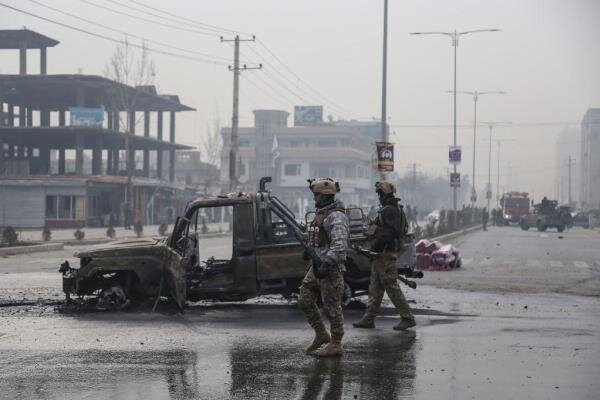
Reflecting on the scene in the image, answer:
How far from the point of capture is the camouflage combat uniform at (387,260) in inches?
408

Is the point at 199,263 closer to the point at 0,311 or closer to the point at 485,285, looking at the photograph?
the point at 0,311

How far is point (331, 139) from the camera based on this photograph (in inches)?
4454

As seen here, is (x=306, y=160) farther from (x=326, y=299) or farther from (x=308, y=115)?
(x=326, y=299)

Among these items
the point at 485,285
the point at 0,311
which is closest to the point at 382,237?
the point at 0,311

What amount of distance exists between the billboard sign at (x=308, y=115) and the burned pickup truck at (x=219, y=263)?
115641mm

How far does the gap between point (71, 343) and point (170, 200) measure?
189ft

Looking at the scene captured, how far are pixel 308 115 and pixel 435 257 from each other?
108178 millimetres

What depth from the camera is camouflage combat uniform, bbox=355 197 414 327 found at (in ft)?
34.0

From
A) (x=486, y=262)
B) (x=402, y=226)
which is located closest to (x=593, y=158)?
(x=486, y=262)

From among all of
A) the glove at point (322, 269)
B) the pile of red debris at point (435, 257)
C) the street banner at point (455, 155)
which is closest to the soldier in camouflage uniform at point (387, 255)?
the glove at point (322, 269)

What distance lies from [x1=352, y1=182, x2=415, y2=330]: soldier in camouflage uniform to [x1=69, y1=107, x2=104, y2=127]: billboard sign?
4537cm

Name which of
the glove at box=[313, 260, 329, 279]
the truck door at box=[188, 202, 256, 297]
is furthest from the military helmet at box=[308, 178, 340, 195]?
the truck door at box=[188, 202, 256, 297]

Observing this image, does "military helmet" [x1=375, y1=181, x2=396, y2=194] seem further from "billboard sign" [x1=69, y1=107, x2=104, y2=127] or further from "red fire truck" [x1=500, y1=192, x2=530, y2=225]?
"red fire truck" [x1=500, y1=192, x2=530, y2=225]

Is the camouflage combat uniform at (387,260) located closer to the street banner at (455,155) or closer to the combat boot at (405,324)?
the combat boot at (405,324)
